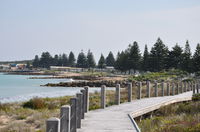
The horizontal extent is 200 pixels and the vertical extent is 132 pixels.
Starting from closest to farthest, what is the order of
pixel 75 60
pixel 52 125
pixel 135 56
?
pixel 52 125 < pixel 135 56 < pixel 75 60

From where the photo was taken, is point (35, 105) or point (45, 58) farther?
point (45, 58)

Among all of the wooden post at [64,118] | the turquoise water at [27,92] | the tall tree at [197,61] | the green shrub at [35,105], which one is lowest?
the turquoise water at [27,92]

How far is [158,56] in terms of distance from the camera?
308 feet

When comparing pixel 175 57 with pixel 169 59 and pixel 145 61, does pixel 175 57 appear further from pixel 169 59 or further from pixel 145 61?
pixel 145 61

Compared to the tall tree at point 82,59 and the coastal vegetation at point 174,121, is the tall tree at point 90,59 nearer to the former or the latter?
the tall tree at point 82,59

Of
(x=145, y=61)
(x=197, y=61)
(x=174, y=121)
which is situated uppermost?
(x=145, y=61)

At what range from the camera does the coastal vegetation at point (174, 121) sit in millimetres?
11820

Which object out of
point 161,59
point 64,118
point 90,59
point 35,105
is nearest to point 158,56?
point 161,59

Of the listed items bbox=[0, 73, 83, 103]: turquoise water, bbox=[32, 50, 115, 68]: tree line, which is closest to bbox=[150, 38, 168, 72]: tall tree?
bbox=[0, 73, 83, 103]: turquoise water

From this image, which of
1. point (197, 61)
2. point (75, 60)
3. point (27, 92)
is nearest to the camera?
point (27, 92)

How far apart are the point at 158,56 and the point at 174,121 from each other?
266 feet

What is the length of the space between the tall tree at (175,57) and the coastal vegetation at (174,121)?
68818mm

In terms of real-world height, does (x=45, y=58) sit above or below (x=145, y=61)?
above

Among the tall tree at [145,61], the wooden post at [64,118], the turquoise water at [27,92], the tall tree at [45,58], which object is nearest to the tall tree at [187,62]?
the tall tree at [145,61]
